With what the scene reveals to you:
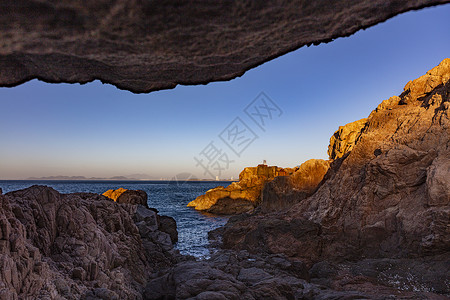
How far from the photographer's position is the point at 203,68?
429 centimetres

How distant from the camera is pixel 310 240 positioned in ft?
45.2

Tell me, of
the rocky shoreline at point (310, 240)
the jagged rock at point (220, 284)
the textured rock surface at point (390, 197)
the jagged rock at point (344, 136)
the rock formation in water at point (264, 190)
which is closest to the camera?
the rocky shoreline at point (310, 240)

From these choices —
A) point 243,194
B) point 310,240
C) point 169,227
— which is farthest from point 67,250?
point 243,194

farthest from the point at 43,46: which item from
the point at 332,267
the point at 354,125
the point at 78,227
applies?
the point at 354,125

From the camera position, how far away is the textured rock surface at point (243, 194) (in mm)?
43406

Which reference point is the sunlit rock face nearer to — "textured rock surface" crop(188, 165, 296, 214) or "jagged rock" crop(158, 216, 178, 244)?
"jagged rock" crop(158, 216, 178, 244)

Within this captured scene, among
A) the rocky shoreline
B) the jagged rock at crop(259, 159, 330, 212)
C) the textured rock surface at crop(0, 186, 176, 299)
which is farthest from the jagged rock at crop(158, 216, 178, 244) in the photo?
the jagged rock at crop(259, 159, 330, 212)

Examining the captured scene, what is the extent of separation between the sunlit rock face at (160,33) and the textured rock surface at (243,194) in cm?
3958

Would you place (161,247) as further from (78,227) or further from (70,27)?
(70,27)

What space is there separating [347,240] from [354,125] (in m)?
15.9

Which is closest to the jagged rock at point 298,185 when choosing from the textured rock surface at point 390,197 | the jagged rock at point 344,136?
the jagged rock at point 344,136

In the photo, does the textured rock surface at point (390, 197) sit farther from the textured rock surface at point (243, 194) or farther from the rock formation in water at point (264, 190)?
the textured rock surface at point (243, 194)

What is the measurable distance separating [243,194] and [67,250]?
3708 centimetres

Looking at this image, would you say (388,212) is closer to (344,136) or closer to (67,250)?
(67,250)
